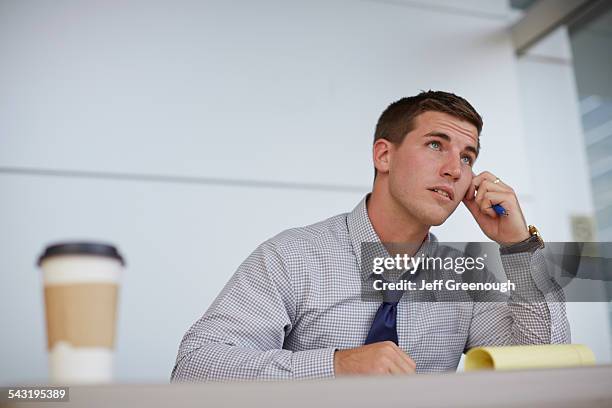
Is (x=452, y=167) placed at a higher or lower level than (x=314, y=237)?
higher

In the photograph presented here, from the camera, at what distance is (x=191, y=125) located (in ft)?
5.86

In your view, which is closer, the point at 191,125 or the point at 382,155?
the point at 382,155

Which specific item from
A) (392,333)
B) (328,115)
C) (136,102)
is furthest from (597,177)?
(136,102)

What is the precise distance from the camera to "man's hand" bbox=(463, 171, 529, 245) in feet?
4.16

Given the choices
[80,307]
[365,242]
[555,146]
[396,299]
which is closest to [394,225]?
[365,242]

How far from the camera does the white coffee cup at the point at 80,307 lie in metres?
0.60

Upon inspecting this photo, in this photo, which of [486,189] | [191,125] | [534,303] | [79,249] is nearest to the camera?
[79,249]

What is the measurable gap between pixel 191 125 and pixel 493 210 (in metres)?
0.89

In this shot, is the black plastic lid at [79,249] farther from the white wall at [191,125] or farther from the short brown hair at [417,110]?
the white wall at [191,125]

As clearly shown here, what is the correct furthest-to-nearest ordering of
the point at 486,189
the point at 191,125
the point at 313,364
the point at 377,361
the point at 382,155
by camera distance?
the point at 191,125
the point at 382,155
the point at 486,189
the point at 313,364
the point at 377,361

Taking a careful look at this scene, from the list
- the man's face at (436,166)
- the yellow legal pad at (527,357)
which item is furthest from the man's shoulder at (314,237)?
the yellow legal pad at (527,357)

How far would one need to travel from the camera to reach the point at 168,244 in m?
1.69

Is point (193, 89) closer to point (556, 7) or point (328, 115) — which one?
point (328, 115)

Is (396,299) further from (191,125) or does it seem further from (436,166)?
(191,125)
